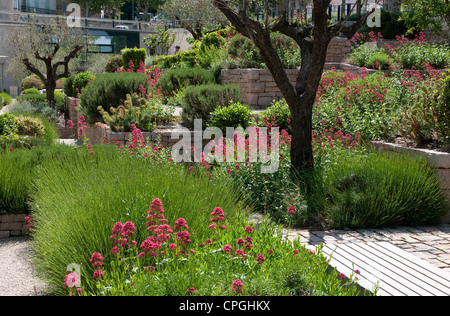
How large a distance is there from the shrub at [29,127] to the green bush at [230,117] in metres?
3.86

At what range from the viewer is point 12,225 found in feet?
18.1

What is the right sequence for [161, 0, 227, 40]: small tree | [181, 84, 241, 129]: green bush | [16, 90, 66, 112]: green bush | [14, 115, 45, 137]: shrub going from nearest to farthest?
1. [181, 84, 241, 129]: green bush
2. [14, 115, 45, 137]: shrub
3. [16, 90, 66, 112]: green bush
4. [161, 0, 227, 40]: small tree

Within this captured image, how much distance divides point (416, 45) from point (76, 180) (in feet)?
38.8

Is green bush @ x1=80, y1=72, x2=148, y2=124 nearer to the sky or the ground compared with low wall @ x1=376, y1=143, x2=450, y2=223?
nearer to the sky

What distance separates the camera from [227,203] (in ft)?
14.6

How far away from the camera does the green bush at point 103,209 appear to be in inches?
137

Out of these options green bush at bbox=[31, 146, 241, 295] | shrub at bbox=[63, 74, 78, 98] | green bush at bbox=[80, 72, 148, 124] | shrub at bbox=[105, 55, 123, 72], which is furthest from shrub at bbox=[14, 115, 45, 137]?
shrub at bbox=[105, 55, 123, 72]

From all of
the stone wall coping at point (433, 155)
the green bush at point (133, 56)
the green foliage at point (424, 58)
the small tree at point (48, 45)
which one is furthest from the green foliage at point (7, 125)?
the small tree at point (48, 45)

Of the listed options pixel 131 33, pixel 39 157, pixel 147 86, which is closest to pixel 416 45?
pixel 147 86

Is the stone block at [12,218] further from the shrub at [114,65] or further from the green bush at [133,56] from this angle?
the shrub at [114,65]

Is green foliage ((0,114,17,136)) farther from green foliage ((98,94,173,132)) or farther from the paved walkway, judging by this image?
the paved walkway

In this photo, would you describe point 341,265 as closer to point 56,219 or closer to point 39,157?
point 56,219

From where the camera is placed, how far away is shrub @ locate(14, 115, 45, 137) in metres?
10.0

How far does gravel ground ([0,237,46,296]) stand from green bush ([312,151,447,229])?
9.56ft
